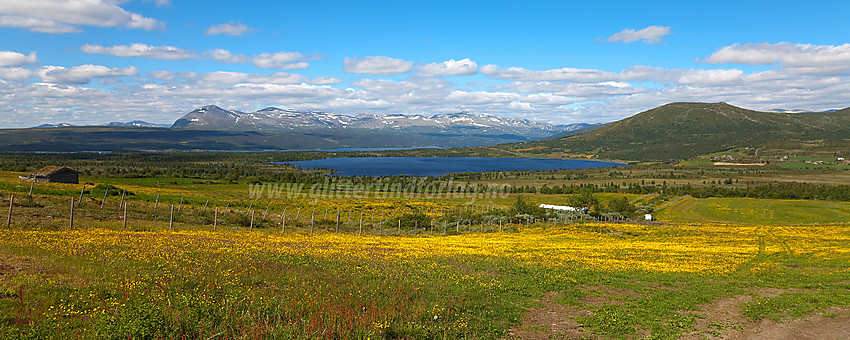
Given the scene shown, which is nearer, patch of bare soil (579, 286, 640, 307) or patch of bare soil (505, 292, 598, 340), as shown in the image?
patch of bare soil (505, 292, 598, 340)

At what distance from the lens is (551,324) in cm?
1428

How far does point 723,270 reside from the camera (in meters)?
26.1

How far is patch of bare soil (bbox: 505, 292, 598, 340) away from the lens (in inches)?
516

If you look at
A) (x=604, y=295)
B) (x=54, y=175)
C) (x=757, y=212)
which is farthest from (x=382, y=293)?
(x=757, y=212)

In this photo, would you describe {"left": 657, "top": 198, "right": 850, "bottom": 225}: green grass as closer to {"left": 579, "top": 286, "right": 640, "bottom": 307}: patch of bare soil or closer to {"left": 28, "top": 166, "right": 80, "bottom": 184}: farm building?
{"left": 579, "top": 286, "right": 640, "bottom": 307}: patch of bare soil

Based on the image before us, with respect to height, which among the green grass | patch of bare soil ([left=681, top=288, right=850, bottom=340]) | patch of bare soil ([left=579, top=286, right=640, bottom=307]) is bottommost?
the green grass

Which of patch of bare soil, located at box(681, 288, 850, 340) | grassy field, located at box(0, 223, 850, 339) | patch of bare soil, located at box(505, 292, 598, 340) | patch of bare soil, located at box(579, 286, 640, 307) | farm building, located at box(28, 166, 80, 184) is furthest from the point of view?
farm building, located at box(28, 166, 80, 184)

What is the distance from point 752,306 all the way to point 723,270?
422 inches

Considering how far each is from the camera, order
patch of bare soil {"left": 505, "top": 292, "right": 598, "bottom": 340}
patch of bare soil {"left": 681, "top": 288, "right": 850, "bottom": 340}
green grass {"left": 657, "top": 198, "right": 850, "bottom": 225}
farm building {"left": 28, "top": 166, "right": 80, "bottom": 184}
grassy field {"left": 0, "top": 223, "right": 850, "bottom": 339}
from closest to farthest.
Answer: grassy field {"left": 0, "top": 223, "right": 850, "bottom": 339} → patch of bare soil {"left": 505, "top": 292, "right": 598, "bottom": 340} → patch of bare soil {"left": 681, "top": 288, "right": 850, "bottom": 340} → farm building {"left": 28, "top": 166, "right": 80, "bottom": 184} → green grass {"left": 657, "top": 198, "right": 850, "bottom": 225}

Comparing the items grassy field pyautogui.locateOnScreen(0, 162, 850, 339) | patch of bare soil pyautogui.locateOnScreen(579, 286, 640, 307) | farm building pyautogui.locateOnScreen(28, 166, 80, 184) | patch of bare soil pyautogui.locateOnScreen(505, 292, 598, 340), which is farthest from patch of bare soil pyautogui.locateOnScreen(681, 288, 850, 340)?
farm building pyautogui.locateOnScreen(28, 166, 80, 184)

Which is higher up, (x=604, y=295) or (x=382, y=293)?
(x=382, y=293)

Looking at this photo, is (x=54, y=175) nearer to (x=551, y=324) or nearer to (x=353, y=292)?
(x=353, y=292)

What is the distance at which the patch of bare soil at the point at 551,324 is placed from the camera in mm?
13109

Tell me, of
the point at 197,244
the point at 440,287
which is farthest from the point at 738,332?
the point at 197,244
